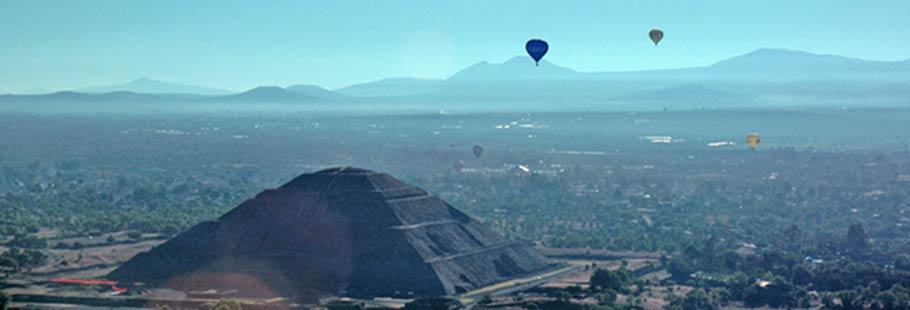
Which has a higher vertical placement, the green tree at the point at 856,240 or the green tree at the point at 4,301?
the green tree at the point at 4,301

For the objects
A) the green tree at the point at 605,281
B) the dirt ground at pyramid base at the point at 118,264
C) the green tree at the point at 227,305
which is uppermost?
the green tree at the point at 227,305

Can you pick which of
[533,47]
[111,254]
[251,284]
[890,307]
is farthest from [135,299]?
[890,307]

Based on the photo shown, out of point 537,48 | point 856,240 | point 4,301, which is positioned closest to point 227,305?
point 4,301

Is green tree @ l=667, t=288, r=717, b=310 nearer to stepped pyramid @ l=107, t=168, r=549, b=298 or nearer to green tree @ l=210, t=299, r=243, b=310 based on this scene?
stepped pyramid @ l=107, t=168, r=549, b=298

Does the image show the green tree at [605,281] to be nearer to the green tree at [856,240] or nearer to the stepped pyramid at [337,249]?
the stepped pyramid at [337,249]

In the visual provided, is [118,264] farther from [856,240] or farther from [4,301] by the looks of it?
[856,240]

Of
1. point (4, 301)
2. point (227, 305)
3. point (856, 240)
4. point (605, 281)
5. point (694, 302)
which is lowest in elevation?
point (856, 240)

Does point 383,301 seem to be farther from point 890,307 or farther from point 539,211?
point 539,211

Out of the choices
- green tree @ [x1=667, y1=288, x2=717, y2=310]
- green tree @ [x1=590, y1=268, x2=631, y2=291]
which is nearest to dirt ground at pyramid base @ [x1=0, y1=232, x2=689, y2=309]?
green tree @ [x1=667, y1=288, x2=717, y2=310]

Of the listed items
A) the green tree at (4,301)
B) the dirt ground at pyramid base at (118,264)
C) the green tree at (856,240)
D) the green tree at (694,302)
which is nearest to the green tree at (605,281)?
the dirt ground at pyramid base at (118,264)
